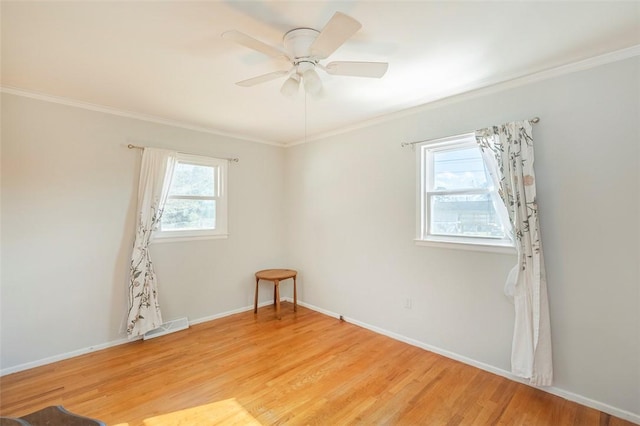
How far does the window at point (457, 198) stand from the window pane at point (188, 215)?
267cm

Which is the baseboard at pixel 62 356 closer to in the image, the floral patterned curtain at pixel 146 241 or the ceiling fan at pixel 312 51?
the floral patterned curtain at pixel 146 241

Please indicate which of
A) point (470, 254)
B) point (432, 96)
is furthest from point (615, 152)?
point (432, 96)

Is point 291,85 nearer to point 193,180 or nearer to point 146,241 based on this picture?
point 193,180

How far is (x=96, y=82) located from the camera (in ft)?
7.84

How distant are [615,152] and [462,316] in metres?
1.72

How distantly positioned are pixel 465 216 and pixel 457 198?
192mm

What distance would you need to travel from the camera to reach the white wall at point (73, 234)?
2.52 meters

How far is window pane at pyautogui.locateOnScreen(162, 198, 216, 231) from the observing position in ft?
A: 11.3

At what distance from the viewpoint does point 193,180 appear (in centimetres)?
365

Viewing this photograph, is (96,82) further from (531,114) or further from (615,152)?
(615,152)

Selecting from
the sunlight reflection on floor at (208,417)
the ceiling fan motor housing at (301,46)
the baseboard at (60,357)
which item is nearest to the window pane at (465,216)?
the ceiling fan motor housing at (301,46)

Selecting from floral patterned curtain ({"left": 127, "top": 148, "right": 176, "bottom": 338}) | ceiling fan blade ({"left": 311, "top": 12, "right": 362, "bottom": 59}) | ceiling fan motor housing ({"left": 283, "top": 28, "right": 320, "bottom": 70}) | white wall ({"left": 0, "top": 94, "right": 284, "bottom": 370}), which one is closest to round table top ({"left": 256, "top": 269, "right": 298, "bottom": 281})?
white wall ({"left": 0, "top": 94, "right": 284, "bottom": 370})

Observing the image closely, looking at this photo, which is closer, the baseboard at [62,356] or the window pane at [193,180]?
the baseboard at [62,356]

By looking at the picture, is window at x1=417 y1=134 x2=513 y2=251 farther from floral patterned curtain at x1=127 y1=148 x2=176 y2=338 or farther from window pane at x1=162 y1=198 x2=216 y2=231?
floral patterned curtain at x1=127 y1=148 x2=176 y2=338
